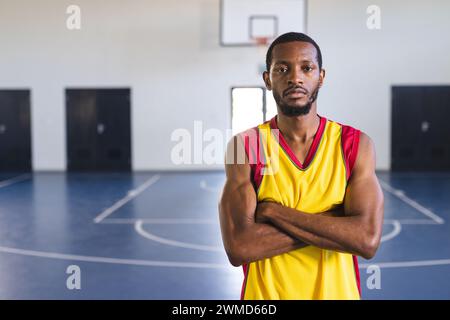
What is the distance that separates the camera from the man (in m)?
1.73

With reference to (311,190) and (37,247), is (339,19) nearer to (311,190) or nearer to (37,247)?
(37,247)

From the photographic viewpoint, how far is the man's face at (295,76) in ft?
5.51

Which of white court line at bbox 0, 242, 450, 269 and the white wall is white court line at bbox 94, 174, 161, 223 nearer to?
the white wall

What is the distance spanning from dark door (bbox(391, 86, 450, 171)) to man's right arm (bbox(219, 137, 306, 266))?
1358cm

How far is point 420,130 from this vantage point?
14.8 m

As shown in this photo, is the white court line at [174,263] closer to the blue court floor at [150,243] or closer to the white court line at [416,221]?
the blue court floor at [150,243]

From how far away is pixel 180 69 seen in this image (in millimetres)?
14539

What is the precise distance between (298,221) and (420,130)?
14.0 meters

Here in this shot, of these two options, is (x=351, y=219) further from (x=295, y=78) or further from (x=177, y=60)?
(x=177, y=60)

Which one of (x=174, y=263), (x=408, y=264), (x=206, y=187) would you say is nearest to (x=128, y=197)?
(x=206, y=187)

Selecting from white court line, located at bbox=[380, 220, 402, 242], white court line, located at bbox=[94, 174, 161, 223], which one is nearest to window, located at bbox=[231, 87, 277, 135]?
white court line, located at bbox=[94, 174, 161, 223]

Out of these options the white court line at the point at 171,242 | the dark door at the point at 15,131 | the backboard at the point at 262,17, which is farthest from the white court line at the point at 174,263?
the dark door at the point at 15,131

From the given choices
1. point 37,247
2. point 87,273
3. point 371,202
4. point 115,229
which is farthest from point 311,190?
point 115,229

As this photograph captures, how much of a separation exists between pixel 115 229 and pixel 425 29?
411 inches
